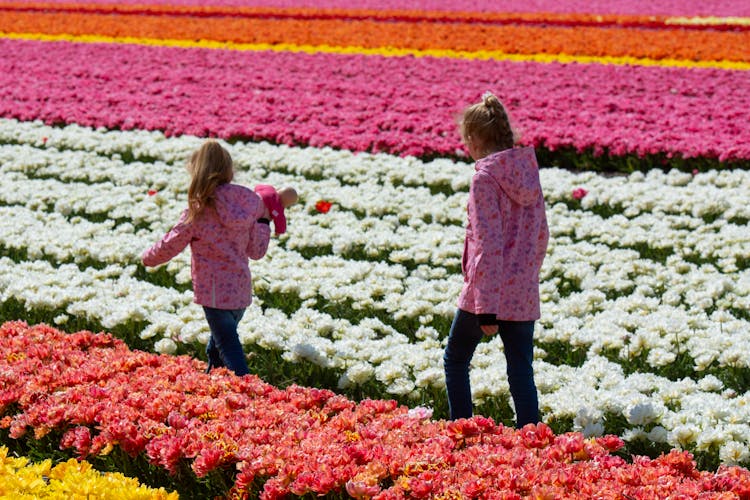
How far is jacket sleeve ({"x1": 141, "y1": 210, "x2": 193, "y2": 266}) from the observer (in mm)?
4625

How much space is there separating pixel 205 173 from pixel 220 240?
0.34 metres

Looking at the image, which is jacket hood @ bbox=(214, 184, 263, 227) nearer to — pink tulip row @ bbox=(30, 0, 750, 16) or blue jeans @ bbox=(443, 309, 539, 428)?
blue jeans @ bbox=(443, 309, 539, 428)

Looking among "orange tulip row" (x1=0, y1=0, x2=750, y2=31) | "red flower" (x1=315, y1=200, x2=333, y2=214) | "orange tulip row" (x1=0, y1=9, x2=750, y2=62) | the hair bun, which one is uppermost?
"orange tulip row" (x1=0, y1=0, x2=750, y2=31)

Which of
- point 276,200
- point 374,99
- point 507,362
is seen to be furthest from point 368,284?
point 374,99

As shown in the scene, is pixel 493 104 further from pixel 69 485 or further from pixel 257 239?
pixel 69 485

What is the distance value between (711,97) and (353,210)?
20.1 feet

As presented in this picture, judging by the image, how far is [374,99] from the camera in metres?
12.4

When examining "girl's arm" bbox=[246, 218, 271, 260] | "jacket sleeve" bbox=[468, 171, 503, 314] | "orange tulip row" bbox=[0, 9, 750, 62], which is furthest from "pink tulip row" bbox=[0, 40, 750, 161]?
"jacket sleeve" bbox=[468, 171, 503, 314]

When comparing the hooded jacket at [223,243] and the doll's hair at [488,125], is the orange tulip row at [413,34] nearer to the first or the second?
the hooded jacket at [223,243]

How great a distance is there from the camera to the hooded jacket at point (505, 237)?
12.6 feet

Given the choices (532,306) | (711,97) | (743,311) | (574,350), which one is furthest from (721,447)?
(711,97)

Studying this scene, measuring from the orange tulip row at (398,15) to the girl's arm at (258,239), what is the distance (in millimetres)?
16551

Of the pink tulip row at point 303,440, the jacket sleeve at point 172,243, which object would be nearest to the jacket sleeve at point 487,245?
the pink tulip row at point 303,440

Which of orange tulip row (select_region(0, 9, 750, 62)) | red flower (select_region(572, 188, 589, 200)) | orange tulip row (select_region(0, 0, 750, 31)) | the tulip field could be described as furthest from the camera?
orange tulip row (select_region(0, 0, 750, 31))
